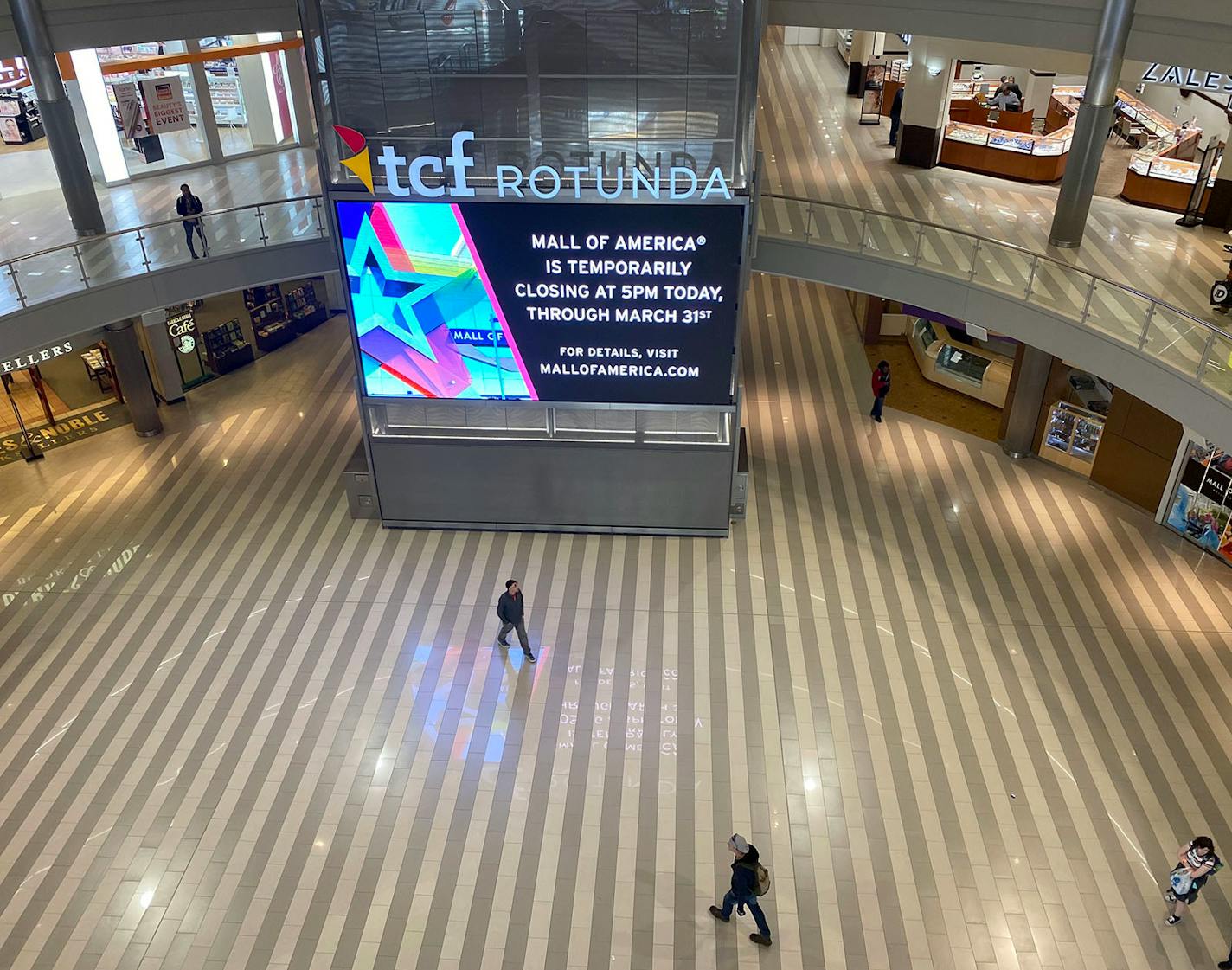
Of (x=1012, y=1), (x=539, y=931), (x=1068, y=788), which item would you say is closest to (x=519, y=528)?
(x=539, y=931)

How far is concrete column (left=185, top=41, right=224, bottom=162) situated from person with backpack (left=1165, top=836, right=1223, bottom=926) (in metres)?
16.7

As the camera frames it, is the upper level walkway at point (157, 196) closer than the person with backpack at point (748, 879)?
No

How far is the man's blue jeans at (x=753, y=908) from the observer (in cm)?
840

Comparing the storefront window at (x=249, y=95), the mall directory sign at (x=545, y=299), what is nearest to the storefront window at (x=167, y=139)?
the storefront window at (x=249, y=95)

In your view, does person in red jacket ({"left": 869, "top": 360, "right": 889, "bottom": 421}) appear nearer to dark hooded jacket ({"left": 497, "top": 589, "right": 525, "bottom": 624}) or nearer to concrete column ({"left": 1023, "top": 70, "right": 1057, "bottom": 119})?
concrete column ({"left": 1023, "top": 70, "right": 1057, "bottom": 119})

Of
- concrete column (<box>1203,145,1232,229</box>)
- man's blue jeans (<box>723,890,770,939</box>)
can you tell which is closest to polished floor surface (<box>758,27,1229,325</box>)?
concrete column (<box>1203,145,1232,229</box>)

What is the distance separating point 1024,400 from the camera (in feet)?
48.4

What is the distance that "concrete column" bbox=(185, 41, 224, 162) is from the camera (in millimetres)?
16328

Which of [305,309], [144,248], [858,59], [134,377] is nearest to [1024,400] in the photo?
[858,59]

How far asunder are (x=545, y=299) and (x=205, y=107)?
28.0 ft

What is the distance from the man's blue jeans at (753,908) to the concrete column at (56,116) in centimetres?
1199

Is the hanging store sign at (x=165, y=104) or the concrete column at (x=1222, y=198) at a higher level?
the hanging store sign at (x=165, y=104)

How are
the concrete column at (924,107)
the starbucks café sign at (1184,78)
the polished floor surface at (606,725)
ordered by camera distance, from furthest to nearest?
the concrete column at (924,107) → the starbucks café sign at (1184,78) → the polished floor surface at (606,725)

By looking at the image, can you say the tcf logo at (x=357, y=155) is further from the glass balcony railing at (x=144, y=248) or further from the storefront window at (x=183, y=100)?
the storefront window at (x=183, y=100)
